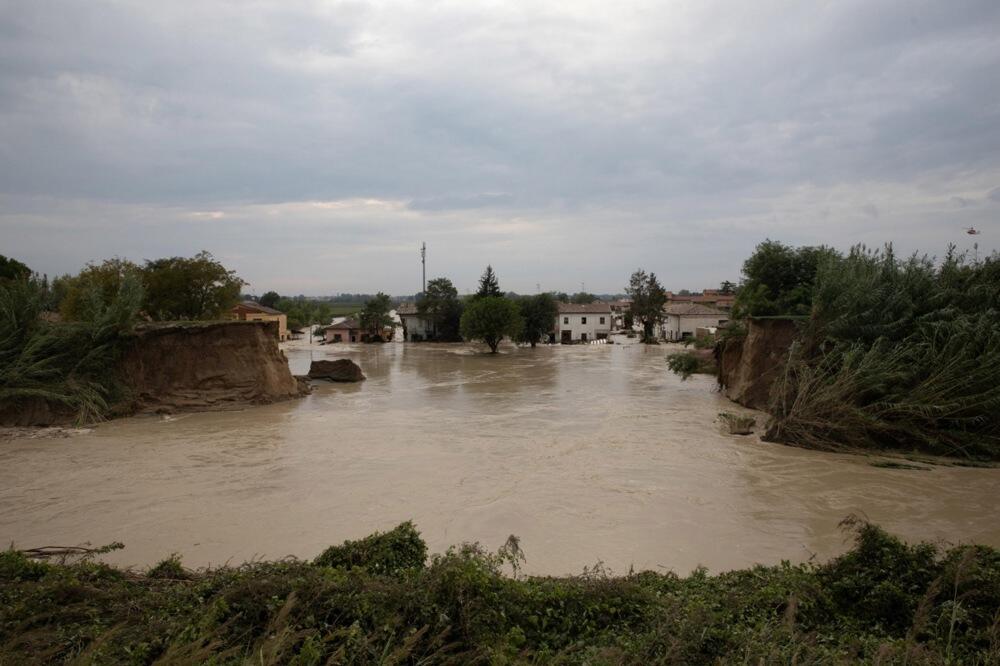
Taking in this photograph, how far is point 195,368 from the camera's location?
70.2 ft

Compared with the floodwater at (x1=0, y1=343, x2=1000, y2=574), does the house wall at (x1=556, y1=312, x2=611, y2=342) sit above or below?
above

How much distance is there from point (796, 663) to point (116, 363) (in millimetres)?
22731

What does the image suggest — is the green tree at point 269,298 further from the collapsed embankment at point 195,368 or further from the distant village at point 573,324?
the collapsed embankment at point 195,368

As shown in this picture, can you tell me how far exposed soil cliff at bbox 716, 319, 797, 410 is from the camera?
64.4 ft

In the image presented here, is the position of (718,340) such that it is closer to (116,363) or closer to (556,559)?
(556,559)

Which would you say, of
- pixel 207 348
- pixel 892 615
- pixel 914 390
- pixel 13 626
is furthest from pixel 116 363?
pixel 914 390

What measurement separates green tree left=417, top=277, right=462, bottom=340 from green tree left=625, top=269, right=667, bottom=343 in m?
22.5

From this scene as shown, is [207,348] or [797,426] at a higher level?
[207,348]

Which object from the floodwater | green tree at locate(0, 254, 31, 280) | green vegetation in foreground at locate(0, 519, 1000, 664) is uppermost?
green tree at locate(0, 254, 31, 280)

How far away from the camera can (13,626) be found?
401 centimetres

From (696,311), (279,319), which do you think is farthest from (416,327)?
(696,311)

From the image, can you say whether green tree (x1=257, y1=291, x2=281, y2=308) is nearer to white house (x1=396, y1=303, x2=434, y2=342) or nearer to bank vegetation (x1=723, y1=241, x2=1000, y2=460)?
white house (x1=396, y1=303, x2=434, y2=342)

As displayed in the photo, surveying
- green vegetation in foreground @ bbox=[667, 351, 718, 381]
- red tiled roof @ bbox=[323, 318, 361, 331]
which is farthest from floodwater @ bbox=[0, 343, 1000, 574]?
red tiled roof @ bbox=[323, 318, 361, 331]

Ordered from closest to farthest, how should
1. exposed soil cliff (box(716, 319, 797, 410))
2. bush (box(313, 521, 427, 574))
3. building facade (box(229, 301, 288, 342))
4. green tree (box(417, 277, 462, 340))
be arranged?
1. bush (box(313, 521, 427, 574))
2. exposed soil cliff (box(716, 319, 797, 410))
3. building facade (box(229, 301, 288, 342))
4. green tree (box(417, 277, 462, 340))
